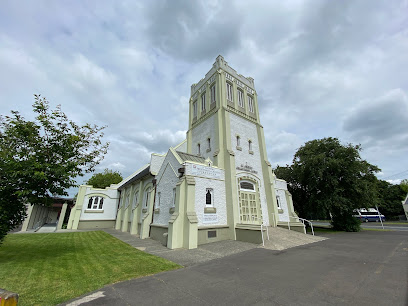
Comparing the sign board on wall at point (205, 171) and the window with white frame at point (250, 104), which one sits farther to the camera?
the window with white frame at point (250, 104)

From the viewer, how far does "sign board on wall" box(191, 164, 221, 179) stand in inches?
523

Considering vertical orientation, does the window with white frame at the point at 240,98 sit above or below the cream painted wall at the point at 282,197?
above

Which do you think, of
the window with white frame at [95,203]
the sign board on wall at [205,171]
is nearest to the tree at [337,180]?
the sign board on wall at [205,171]

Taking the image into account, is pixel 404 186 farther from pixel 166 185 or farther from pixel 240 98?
pixel 166 185

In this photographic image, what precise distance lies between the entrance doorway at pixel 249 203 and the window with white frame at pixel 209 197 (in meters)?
2.86

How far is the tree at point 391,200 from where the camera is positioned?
4309 centimetres

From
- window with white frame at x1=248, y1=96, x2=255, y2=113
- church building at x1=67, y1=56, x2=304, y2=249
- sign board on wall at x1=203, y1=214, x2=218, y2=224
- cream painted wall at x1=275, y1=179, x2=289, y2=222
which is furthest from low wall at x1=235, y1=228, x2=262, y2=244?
window with white frame at x1=248, y1=96, x2=255, y2=113

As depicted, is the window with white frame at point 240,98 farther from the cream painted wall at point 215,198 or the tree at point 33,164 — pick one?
the tree at point 33,164

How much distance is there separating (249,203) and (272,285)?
1082 cm

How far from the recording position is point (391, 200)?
44812 millimetres

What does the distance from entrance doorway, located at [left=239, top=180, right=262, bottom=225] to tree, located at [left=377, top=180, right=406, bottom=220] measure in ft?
152

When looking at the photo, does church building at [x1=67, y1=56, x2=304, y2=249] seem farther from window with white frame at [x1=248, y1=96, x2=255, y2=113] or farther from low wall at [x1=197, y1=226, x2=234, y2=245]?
window with white frame at [x1=248, y1=96, x2=255, y2=113]

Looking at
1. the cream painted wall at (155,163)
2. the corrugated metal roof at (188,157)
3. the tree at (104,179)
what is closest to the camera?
the corrugated metal roof at (188,157)

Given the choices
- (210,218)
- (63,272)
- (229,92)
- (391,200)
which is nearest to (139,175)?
(210,218)
